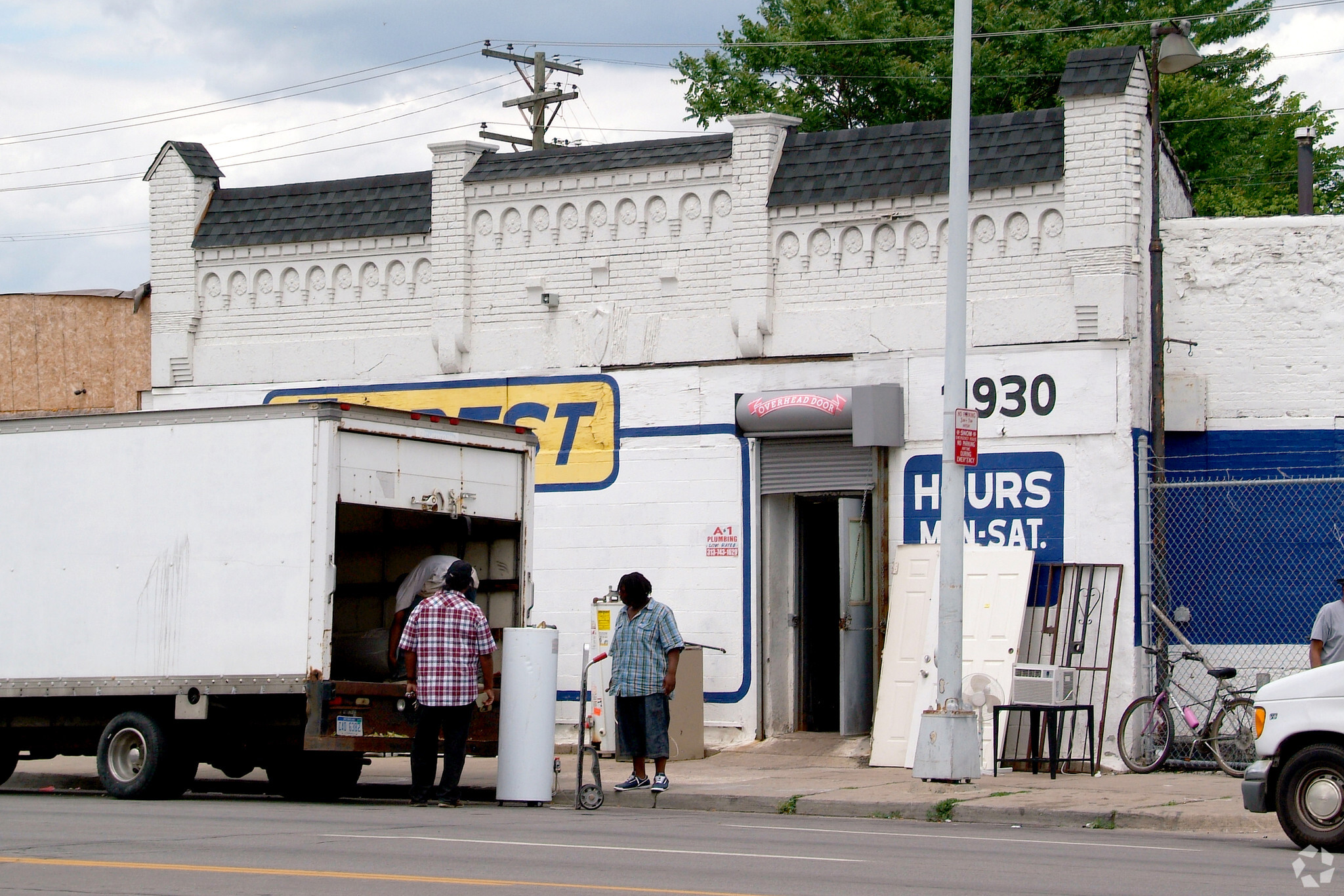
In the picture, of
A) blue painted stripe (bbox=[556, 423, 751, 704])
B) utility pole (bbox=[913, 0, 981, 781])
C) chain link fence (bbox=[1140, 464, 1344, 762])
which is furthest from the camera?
blue painted stripe (bbox=[556, 423, 751, 704])

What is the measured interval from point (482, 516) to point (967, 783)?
4468mm

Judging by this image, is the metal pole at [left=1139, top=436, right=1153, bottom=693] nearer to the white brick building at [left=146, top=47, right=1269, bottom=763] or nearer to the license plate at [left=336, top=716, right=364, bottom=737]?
the white brick building at [left=146, top=47, right=1269, bottom=763]

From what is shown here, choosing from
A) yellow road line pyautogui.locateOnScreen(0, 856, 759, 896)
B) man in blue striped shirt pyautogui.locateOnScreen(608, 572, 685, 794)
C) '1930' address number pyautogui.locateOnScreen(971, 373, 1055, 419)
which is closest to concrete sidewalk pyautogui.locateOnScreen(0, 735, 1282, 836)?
man in blue striped shirt pyautogui.locateOnScreen(608, 572, 685, 794)

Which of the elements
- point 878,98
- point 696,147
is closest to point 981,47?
point 878,98

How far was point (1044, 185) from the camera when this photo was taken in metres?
16.5

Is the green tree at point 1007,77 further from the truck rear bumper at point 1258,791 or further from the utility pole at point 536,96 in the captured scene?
the truck rear bumper at point 1258,791

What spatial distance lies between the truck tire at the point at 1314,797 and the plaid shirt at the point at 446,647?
5.75 m

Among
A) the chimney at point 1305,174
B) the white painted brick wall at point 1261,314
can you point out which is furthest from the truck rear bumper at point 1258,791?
the chimney at point 1305,174

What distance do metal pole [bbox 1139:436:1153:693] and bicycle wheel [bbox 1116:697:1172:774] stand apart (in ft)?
1.33

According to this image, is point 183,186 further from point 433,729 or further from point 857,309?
point 433,729

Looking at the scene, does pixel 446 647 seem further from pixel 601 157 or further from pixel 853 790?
pixel 601 157

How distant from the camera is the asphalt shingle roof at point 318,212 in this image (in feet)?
64.7

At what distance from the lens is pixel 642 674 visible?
13570 mm

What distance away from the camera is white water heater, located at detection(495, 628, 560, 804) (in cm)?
1333
